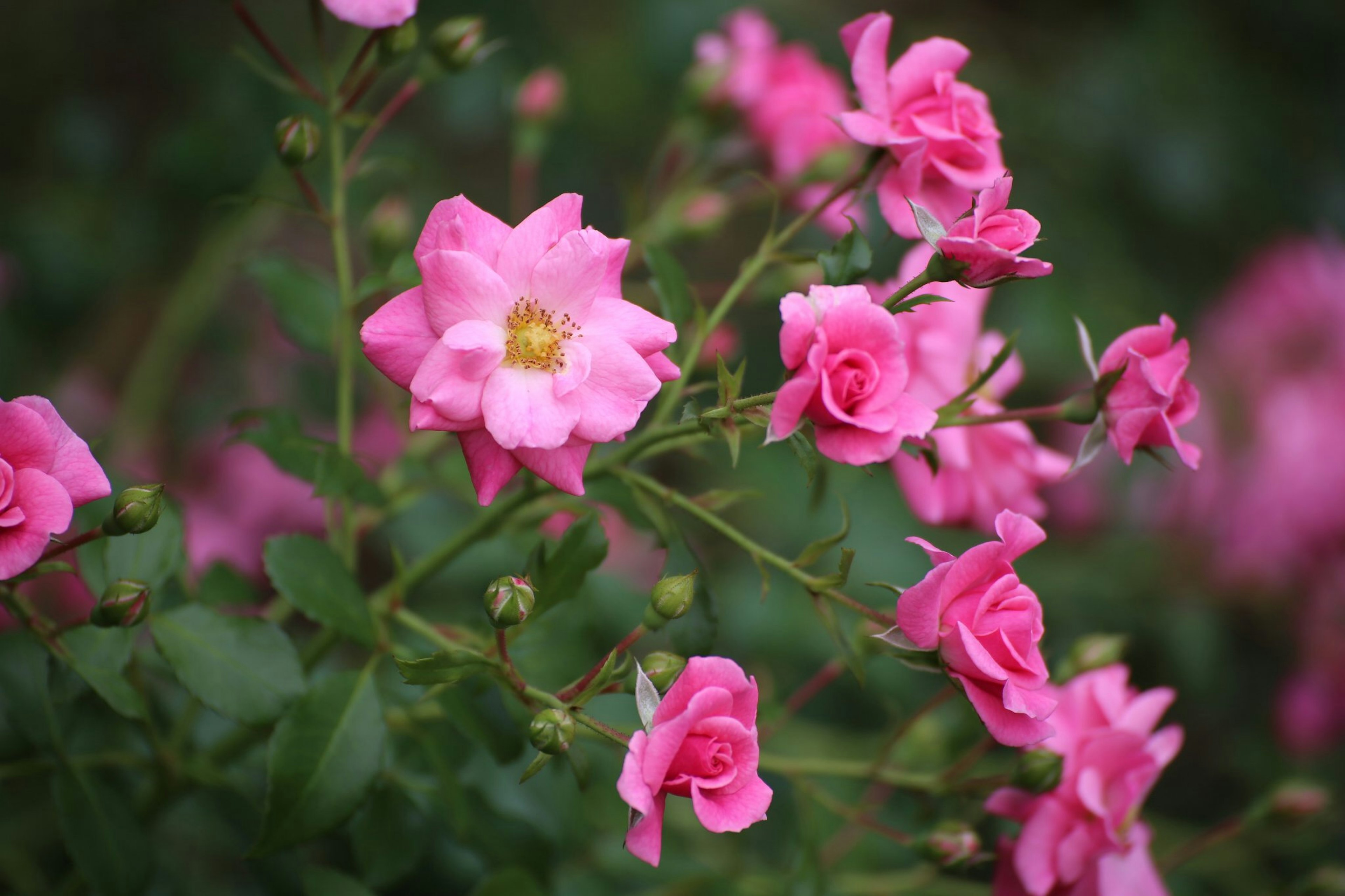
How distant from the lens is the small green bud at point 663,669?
49 cm

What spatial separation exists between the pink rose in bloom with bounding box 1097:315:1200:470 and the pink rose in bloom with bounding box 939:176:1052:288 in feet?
0.31

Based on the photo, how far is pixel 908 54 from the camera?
23.2 inches

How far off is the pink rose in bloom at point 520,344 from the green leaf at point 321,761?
0.58ft

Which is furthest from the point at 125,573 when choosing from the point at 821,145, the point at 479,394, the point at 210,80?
the point at 210,80

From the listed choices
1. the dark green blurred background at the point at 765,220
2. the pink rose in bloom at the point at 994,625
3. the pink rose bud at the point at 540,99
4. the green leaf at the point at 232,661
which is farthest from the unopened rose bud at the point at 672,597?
the pink rose bud at the point at 540,99

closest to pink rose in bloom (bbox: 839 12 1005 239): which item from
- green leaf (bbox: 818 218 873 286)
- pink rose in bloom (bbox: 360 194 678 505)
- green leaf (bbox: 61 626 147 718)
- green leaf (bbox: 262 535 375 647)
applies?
green leaf (bbox: 818 218 873 286)

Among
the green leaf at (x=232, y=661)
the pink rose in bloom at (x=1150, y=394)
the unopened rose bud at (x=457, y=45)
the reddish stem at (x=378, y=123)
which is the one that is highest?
the unopened rose bud at (x=457, y=45)

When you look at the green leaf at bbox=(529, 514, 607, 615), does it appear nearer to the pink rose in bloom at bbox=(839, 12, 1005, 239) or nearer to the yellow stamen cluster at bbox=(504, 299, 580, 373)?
the yellow stamen cluster at bbox=(504, 299, 580, 373)

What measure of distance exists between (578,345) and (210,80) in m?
1.03

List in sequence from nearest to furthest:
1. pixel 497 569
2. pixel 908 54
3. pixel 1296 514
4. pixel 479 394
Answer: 1. pixel 479 394
2. pixel 908 54
3. pixel 497 569
4. pixel 1296 514

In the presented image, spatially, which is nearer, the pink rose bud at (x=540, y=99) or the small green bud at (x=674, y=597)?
the small green bud at (x=674, y=597)

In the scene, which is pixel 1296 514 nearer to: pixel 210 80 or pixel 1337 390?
pixel 1337 390

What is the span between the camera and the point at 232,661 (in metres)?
0.56

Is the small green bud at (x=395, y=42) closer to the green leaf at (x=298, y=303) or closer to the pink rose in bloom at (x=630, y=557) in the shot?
the green leaf at (x=298, y=303)
